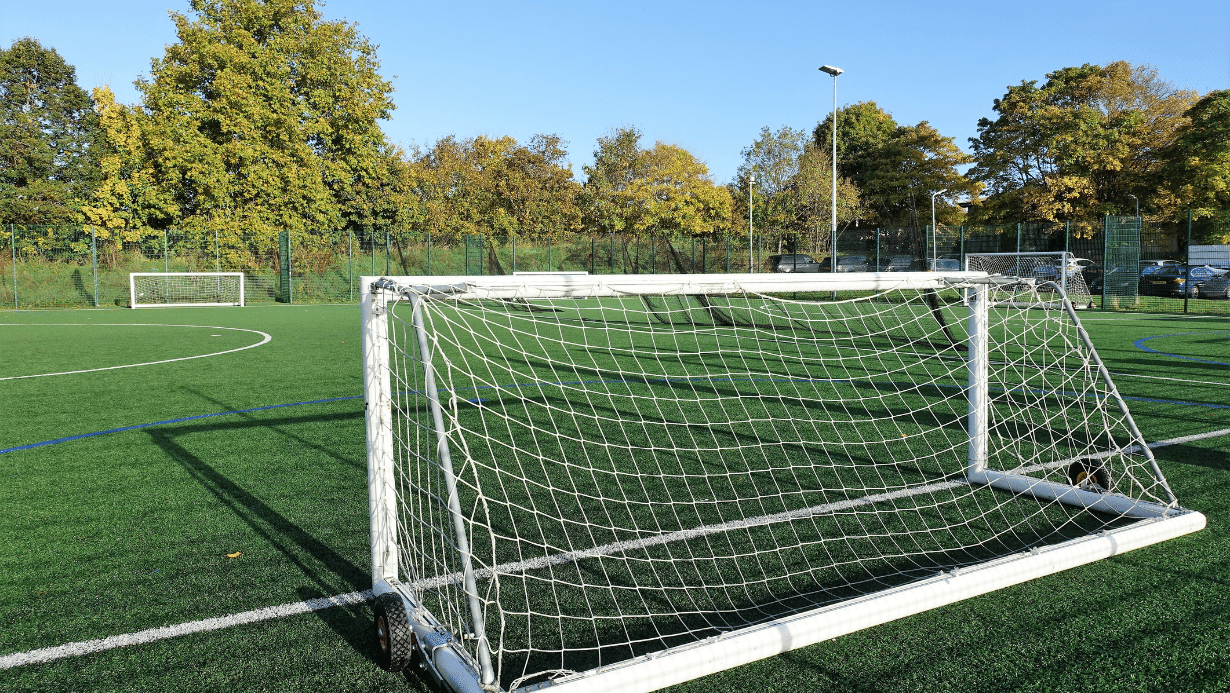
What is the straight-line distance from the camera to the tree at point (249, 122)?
26.2 metres

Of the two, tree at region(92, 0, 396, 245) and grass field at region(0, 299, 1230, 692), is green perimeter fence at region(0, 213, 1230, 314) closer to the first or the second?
tree at region(92, 0, 396, 245)

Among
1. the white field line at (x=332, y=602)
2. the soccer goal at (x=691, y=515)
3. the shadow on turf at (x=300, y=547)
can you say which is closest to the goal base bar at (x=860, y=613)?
the soccer goal at (x=691, y=515)

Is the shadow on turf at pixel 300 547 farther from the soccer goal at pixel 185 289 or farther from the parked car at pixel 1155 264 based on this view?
the parked car at pixel 1155 264

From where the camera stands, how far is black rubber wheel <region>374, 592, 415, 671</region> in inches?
93.4

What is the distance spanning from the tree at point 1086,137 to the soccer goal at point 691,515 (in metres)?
31.8

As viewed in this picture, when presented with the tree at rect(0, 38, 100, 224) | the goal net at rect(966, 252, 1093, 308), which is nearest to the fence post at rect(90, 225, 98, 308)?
the tree at rect(0, 38, 100, 224)

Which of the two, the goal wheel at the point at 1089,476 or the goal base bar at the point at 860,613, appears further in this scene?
the goal wheel at the point at 1089,476

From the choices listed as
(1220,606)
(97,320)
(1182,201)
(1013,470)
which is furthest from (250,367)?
(1182,201)

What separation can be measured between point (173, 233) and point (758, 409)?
2241cm

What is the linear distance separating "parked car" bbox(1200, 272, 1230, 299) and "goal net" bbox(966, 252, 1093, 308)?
2929 millimetres

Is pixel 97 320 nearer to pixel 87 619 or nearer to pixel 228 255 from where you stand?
pixel 228 255

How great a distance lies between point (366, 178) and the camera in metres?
30.8

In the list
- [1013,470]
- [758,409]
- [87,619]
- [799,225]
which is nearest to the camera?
[87,619]

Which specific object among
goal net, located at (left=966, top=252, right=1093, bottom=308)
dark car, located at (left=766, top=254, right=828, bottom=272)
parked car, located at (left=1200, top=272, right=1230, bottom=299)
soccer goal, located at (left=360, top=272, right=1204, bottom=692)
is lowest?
soccer goal, located at (left=360, top=272, right=1204, bottom=692)
